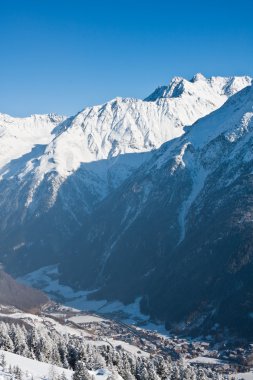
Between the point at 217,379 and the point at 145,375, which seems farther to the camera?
the point at 217,379

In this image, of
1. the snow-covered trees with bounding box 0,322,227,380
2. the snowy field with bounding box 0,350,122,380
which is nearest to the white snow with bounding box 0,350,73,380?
the snowy field with bounding box 0,350,122,380

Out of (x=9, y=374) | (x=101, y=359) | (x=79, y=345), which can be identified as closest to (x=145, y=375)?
(x=101, y=359)

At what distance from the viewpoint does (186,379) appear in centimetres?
16150

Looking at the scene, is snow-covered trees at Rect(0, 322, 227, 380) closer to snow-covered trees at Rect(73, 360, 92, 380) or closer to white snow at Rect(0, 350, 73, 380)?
white snow at Rect(0, 350, 73, 380)

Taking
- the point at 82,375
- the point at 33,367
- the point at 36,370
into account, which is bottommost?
the point at 82,375

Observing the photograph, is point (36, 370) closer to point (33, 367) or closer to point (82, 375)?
point (33, 367)

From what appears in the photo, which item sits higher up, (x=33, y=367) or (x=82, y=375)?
(x=33, y=367)

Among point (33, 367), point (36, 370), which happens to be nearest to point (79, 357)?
point (33, 367)

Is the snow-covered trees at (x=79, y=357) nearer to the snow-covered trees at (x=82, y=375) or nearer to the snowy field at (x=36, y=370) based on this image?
the snowy field at (x=36, y=370)

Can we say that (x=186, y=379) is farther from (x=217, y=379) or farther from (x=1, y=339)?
(x=1, y=339)

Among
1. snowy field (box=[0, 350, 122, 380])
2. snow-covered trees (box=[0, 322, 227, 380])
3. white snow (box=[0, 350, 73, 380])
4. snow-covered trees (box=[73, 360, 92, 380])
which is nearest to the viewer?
snow-covered trees (box=[73, 360, 92, 380])

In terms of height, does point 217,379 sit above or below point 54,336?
below

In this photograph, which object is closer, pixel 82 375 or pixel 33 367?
pixel 82 375

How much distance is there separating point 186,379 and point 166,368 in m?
7.04
